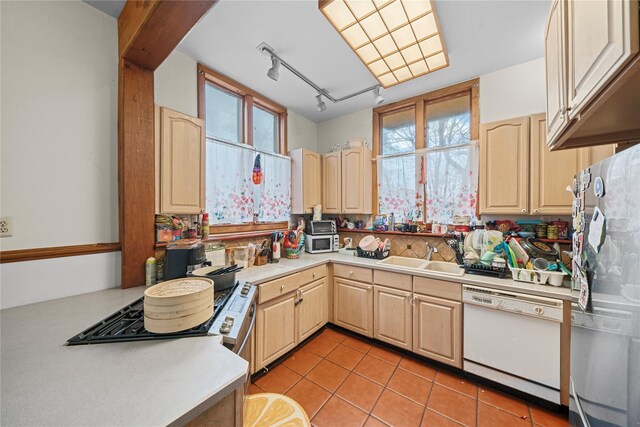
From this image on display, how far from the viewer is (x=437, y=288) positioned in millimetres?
1928

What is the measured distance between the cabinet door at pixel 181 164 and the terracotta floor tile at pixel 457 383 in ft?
8.01

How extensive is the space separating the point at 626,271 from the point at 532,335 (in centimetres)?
127

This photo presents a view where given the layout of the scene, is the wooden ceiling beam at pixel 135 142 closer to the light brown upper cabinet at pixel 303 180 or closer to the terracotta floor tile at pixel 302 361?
the terracotta floor tile at pixel 302 361

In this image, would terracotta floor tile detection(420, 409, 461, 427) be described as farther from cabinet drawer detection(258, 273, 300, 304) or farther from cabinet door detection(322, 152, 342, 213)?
cabinet door detection(322, 152, 342, 213)

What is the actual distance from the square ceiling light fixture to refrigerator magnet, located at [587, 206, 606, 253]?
1437mm

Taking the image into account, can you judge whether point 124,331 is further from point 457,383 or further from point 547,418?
point 547,418

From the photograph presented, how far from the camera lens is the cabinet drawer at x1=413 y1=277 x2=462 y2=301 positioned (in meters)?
1.84

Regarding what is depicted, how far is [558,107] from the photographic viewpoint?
1078 millimetres

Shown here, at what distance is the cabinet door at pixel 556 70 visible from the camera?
0.99 m

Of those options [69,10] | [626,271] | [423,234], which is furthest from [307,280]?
[69,10]

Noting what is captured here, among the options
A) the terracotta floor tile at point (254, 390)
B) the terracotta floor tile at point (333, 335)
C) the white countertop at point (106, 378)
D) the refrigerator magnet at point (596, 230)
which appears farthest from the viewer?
the terracotta floor tile at point (333, 335)

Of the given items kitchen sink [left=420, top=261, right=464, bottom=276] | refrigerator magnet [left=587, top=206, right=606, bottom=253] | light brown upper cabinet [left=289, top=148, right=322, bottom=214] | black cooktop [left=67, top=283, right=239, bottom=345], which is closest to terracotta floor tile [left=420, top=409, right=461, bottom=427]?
kitchen sink [left=420, top=261, right=464, bottom=276]

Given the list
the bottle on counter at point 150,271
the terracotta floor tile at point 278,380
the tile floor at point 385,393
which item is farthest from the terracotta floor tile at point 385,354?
the bottle on counter at point 150,271

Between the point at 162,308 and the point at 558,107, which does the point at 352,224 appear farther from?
the point at 162,308
